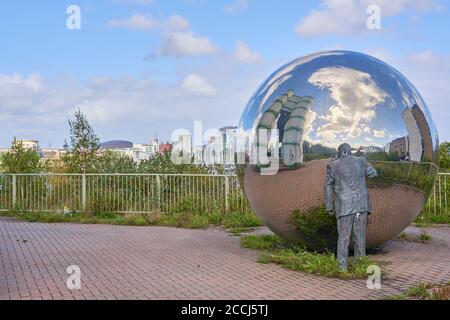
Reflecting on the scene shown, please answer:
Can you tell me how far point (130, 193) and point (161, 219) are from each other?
259 centimetres

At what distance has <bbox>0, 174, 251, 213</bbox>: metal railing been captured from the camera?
16.4 metres

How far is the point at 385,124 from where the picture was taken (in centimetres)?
793

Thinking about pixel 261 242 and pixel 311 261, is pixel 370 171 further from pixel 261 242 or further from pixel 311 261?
pixel 261 242

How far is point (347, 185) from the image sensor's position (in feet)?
25.1

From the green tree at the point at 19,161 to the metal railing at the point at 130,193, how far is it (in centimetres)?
410

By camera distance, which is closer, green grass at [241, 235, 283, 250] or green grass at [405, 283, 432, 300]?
green grass at [405, 283, 432, 300]

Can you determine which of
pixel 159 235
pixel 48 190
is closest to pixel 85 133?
pixel 48 190

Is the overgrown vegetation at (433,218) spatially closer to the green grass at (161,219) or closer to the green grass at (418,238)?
the green grass at (418,238)

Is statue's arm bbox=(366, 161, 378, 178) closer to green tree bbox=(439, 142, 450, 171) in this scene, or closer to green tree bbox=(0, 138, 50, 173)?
green tree bbox=(439, 142, 450, 171)

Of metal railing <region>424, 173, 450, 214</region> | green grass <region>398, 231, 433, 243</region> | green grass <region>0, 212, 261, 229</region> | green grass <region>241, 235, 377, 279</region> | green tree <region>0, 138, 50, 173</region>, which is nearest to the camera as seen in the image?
green grass <region>241, 235, 377, 279</region>

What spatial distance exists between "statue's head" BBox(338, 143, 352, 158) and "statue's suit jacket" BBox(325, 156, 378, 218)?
44 millimetres

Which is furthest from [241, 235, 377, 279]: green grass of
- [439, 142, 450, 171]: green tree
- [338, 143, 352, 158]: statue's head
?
[439, 142, 450, 171]: green tree
